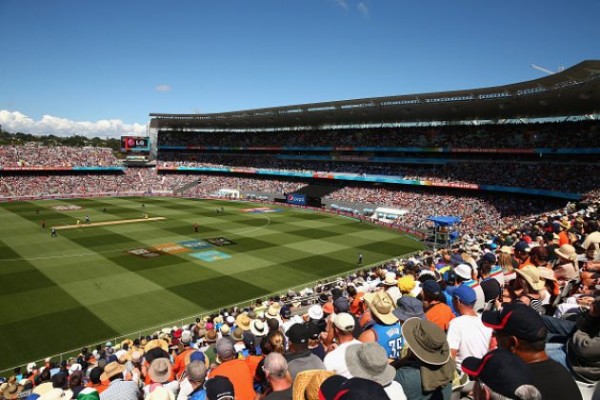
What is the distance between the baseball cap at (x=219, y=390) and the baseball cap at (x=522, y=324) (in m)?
2.58

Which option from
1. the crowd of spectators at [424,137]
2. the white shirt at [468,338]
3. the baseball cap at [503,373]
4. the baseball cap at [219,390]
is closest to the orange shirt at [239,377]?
the baseball cap at [219,390]

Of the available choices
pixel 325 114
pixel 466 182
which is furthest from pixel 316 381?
pixel 325 114

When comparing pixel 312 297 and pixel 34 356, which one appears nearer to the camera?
pixel 34 356

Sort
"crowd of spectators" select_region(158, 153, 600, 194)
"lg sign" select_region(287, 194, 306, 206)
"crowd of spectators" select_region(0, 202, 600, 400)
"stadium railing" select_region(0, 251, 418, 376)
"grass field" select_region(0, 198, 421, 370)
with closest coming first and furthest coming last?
1. "crowd of spectators" select_region(0, 202, 600, 400)
2. "stadium railing" select_region(0, 251, 418, 376)
3. "grass field" select_region(0, 198, 421, 370)
4. "crowd of spectators" select_region(158, 153, 600, 194)
5. "lg sign" select_region(287, 194, 306, 206)

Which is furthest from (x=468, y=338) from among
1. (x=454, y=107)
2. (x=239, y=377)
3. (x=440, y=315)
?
(x=454, y=107)

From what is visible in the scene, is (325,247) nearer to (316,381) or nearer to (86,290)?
(86,290)

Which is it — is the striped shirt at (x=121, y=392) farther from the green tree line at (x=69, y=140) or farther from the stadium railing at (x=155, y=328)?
the green tree line at (x=69, y=140)

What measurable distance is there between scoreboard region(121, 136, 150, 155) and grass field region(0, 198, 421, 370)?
3268 cm

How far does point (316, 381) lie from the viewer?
3.26 m

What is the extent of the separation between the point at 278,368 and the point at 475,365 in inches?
71.4

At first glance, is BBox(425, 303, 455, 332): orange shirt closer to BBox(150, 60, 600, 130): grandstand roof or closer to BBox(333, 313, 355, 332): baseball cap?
BBox(333, 313, 355, 332): baseball cap

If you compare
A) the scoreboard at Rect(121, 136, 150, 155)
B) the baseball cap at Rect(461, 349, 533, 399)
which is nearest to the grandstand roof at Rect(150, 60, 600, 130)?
the scoreboard at Rect(121, 136, 150, 155)

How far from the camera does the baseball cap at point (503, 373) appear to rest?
2.63 m

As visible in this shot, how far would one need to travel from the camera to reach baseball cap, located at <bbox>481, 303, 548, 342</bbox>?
10.6 feet
